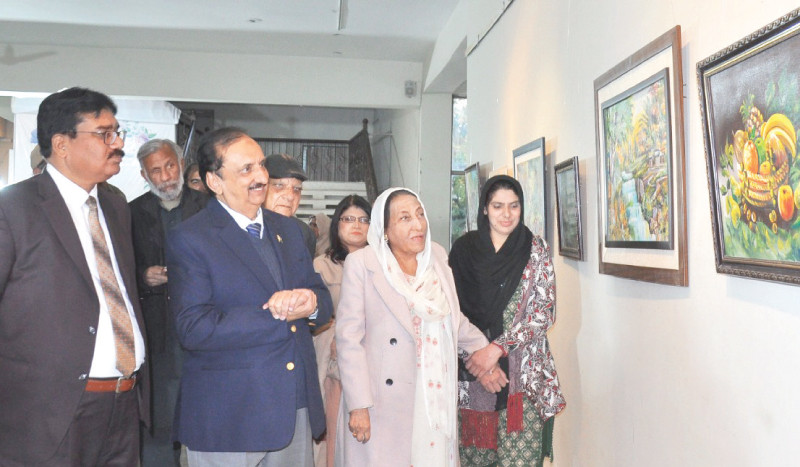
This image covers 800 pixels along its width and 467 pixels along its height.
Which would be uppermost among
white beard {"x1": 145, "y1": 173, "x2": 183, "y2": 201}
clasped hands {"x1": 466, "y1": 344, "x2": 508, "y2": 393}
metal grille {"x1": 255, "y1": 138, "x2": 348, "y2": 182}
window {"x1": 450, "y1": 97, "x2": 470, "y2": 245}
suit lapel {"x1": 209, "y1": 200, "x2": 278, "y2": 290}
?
metal grille {"x1": 255, "y1": 138, "x2": 348, "y2": 182}

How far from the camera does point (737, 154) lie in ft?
7.34

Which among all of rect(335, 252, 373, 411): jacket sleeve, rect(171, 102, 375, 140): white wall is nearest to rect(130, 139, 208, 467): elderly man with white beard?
rect(335, 252, 373, 411): jacket sleeve

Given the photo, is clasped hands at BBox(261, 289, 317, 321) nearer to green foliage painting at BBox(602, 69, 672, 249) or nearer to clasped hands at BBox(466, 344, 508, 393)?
clasped hands at BBox(466, 344, 508, 393)

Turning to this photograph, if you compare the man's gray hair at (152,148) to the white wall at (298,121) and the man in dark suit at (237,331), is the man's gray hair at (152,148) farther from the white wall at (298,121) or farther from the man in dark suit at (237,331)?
the white wall at (298,121)

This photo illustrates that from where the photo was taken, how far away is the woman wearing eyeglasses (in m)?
3.75

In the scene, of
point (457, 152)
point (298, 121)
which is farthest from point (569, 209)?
point (298, 121)

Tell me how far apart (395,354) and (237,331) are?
840 mm

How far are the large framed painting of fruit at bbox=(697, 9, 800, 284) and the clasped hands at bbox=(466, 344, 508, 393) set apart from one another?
4.06 ft

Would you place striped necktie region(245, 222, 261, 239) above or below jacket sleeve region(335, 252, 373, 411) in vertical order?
above

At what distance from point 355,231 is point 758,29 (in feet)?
7.58

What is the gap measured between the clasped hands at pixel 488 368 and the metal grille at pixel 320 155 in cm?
1263

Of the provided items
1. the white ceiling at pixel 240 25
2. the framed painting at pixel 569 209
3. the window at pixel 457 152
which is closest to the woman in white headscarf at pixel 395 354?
the framed painting at pixel 569 209

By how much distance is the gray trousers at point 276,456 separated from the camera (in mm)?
2400

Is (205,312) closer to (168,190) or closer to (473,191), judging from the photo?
(168,190)
